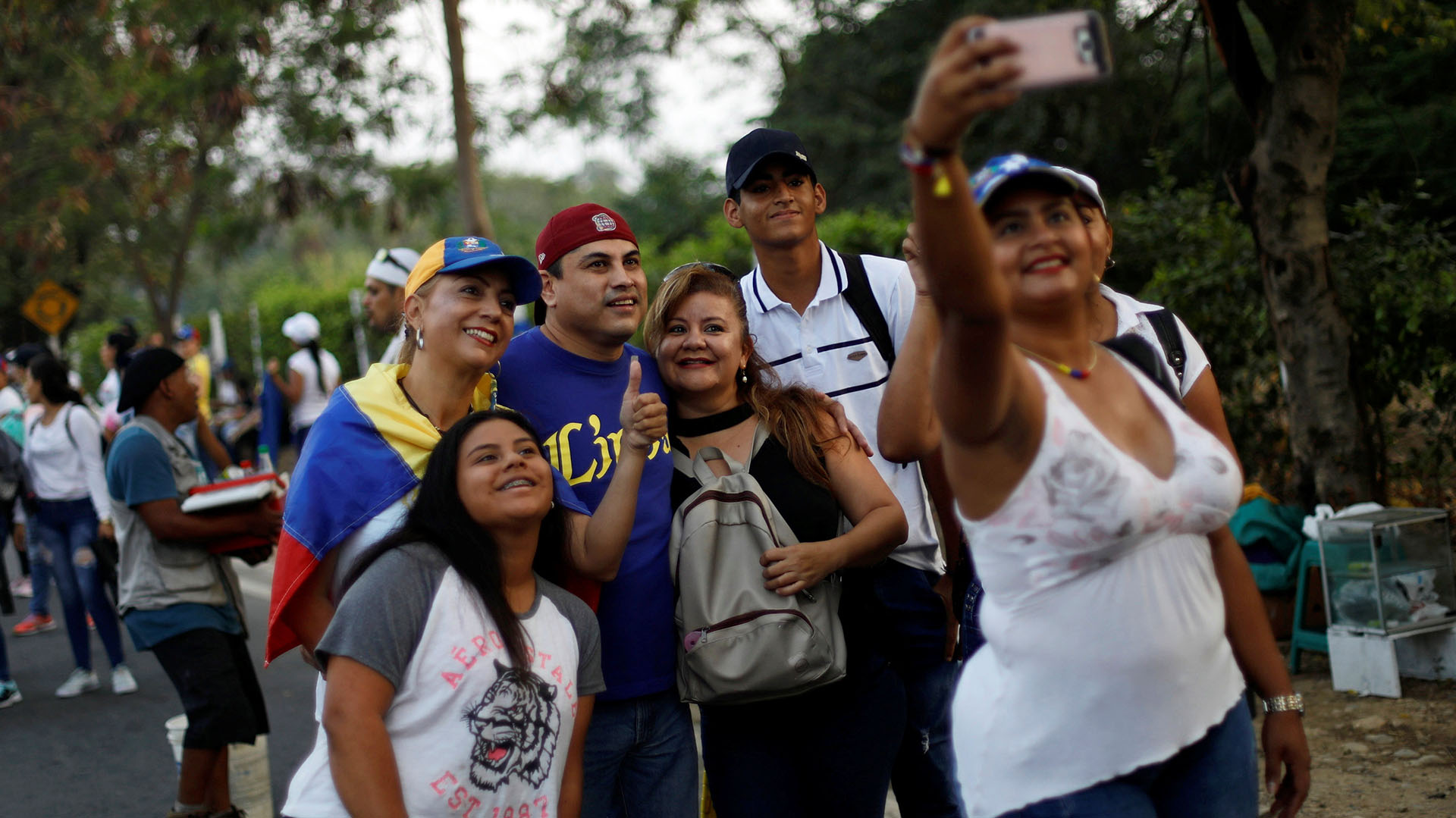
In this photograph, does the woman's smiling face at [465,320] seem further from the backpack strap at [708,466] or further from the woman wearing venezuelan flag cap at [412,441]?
the backpack strap at [708,466]

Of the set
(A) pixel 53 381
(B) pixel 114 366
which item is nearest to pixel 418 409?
(A) pixel 53 381

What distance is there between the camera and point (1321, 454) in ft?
20.2

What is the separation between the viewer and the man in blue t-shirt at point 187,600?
14.3 feet

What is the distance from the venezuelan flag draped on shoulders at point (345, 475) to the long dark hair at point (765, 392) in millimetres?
717

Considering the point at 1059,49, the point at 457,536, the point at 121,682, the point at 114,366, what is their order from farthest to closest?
the point at 114,366 < the point at 121,682 < the point at 457,536 < the point at 1059,49

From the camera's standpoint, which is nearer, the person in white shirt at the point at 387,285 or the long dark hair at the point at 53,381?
the person in white shirt at the point at 387,285

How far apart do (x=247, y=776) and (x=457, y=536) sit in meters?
2.89

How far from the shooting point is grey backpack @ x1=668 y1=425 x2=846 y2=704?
2707 mm

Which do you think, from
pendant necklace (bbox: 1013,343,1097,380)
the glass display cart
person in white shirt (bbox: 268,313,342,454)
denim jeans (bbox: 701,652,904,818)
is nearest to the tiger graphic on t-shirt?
denim jeans (bbox: 701,652,904,818)

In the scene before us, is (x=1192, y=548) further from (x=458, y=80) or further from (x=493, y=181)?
(x=493, y=181)

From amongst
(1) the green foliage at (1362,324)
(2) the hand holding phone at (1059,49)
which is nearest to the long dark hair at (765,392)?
(2) the hand holding phone at (1059,49)

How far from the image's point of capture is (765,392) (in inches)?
122

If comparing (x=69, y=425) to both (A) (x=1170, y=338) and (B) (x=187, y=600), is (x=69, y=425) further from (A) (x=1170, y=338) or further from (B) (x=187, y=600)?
(A) (x=1170, y=338)

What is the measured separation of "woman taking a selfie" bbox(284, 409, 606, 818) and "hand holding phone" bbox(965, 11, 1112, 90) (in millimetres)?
1528
